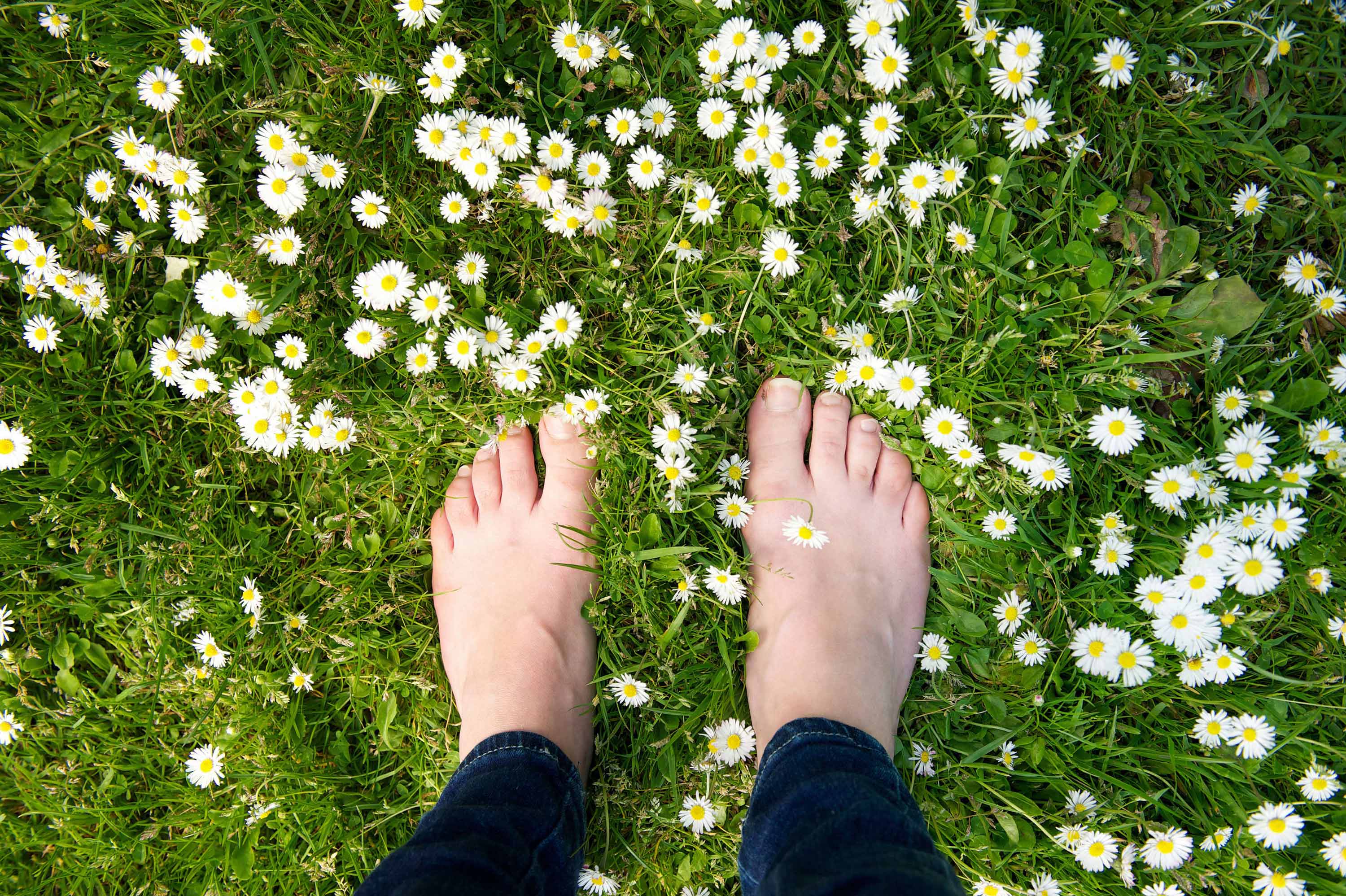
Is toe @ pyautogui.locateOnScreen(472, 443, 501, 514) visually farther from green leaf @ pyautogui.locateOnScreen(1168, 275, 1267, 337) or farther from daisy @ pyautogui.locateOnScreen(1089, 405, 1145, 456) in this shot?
green leaf @ pyautogui.locateOnScreen(1168, 275, 1267, 337)

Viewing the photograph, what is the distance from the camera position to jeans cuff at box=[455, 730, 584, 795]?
1.53 m

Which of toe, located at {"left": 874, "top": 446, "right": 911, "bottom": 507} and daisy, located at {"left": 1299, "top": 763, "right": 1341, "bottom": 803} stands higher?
toe, located at {"left": 874, "top": 446, "right": 911, "bottom": 507}

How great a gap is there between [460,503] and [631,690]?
1.93 feet

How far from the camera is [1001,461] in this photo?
5.28 feet

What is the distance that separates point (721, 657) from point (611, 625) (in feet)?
0.86

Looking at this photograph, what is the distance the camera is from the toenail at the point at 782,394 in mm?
1702

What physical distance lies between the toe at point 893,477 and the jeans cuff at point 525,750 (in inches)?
35.8

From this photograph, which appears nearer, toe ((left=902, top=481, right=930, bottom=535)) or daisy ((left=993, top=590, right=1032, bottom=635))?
daisy ((left=993, top=590, right=1032, bottom=635))

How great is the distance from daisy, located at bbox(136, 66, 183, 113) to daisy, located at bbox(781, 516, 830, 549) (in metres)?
1.68

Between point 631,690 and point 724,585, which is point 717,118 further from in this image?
point 631,690

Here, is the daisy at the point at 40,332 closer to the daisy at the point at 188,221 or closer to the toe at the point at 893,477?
the daisy at the point at 188,221

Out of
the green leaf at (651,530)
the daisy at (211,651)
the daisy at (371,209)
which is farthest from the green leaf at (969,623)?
the daisy at (211,651)

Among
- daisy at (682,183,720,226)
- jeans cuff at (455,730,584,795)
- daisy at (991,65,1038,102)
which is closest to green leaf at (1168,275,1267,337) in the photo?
daisy at (991,65,1038,102)

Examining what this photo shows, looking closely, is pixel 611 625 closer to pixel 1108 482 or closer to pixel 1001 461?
pixel 1001 461
